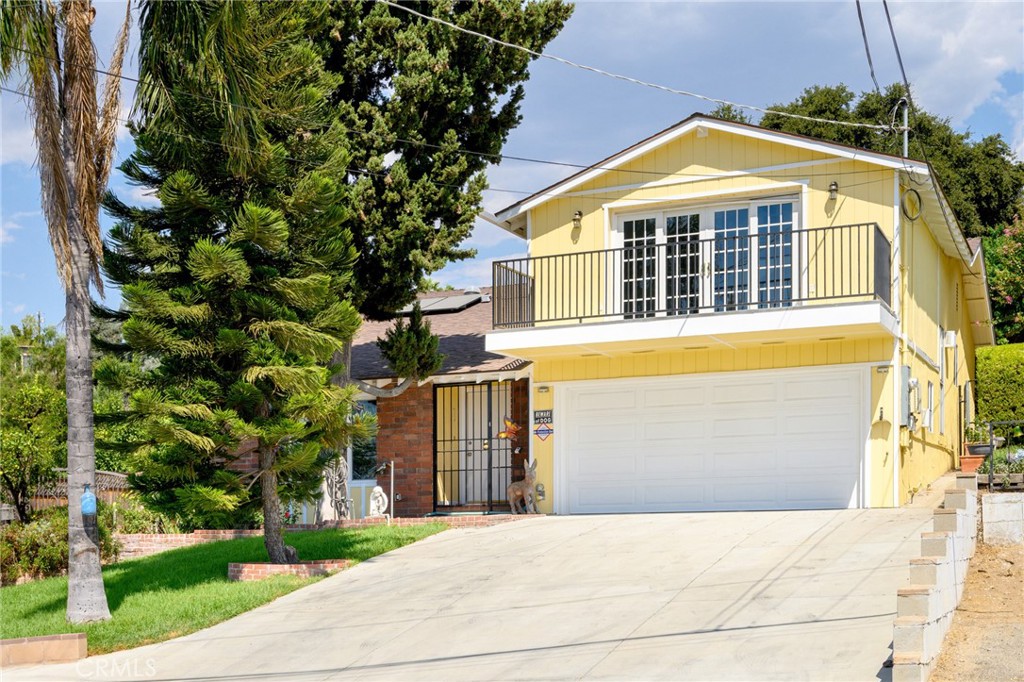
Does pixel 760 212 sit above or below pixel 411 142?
below

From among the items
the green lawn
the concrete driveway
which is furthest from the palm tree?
the concrete driveway

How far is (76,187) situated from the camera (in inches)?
508

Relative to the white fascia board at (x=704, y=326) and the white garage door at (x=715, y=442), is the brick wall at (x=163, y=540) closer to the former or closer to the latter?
the white fascia board at (x=704, y=326)

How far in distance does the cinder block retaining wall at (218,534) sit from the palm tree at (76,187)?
4.80 m

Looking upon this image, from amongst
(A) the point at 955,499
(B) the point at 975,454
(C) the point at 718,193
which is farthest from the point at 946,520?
(C) the point at 718,193

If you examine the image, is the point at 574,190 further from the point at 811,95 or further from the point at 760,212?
the point at 811,95

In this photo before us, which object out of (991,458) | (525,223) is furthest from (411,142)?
(991,458)

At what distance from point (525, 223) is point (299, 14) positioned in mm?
6347

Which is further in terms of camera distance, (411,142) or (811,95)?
(811,95)

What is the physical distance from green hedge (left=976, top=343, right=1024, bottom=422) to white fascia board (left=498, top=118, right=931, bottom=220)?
1036 cm

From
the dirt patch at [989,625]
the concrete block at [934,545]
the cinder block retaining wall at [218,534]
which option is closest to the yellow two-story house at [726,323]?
the cinder block retaining wall at [218,534]

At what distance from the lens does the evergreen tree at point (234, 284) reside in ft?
45.2

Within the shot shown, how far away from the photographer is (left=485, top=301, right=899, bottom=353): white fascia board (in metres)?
16.3

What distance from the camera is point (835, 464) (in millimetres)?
17312
